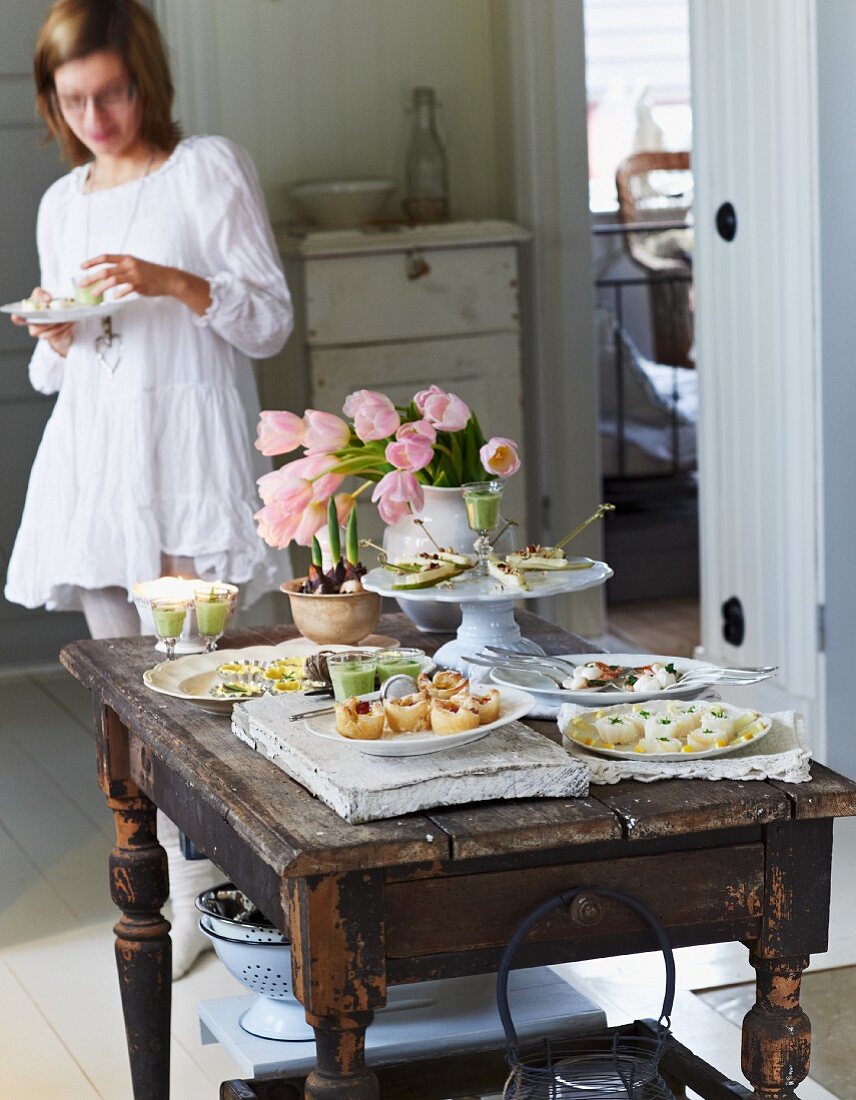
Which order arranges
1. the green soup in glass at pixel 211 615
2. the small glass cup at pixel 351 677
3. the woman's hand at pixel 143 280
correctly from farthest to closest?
the woman's hand at pixel 143 280, the green soup in glass at pixel 211 615, the small glass cup at pixel 351 677

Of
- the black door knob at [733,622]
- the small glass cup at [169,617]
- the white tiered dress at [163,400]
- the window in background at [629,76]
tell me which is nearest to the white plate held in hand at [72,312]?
the white tiered dress at [163,400]

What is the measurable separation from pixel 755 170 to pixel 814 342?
42 cm

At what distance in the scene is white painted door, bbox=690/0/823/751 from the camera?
348cm

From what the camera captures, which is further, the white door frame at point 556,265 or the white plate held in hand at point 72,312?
the white door frame at point 556,265

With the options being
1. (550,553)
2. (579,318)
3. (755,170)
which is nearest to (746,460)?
(755,170)

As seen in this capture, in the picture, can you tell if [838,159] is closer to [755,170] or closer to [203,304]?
[755,170]

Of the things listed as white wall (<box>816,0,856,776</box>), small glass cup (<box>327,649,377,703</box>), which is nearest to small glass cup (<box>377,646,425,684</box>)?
small glass cup (<box>327,649,377,703</box>)

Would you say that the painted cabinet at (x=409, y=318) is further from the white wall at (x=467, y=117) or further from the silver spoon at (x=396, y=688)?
the silver spoon at (x=396, y=688)

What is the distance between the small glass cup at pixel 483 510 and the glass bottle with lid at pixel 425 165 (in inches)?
109

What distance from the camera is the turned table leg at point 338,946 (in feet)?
4.52

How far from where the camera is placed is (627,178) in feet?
22.0

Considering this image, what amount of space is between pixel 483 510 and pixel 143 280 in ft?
3.49

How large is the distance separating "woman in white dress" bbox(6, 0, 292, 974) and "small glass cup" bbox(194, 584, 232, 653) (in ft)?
2.63

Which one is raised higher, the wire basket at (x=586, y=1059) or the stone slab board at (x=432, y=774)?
the stone slab board at (x=432, y=774)
